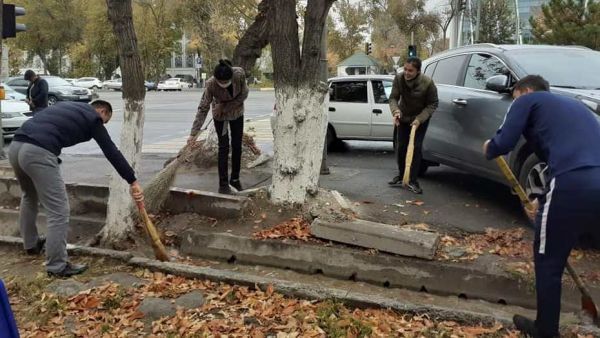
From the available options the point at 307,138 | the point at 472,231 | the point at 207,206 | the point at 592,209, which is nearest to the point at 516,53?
the point at 472,231

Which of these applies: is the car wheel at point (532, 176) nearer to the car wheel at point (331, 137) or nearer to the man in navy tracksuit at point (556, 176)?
the man in navy tracksuit at point (556, 176)

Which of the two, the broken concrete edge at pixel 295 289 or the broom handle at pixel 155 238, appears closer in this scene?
the broken concrete edge at pixel 295 289

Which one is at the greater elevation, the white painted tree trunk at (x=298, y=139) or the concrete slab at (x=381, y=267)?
the white painted tree trunk at (x=298, y=139)

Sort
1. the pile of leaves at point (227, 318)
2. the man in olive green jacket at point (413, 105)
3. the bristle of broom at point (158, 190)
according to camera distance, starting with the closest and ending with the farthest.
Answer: the pile of leaves at point (227, 318) < the bristle of broom at point (158, 190) < the man in olive green jacket at point (413, 105)

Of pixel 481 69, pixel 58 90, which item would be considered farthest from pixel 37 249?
pixel 58 90

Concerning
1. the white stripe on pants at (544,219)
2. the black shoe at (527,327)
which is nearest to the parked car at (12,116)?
the black shoe at (527,327)

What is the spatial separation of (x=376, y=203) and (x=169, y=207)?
7.95ft

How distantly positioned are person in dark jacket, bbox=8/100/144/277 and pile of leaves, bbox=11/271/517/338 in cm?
59

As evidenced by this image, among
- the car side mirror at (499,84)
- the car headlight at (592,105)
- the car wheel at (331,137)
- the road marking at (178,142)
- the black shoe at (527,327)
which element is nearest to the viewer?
the black shoe at (527,327)

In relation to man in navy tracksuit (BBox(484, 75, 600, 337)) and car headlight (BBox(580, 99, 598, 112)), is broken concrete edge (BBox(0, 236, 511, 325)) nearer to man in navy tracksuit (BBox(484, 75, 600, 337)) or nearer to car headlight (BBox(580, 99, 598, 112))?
man in navy tracksuit (BBox(484, 75, 600, 337))

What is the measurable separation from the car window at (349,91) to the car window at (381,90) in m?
0.19

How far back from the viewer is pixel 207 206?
21.7 ft

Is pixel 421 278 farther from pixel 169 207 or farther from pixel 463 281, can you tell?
pixel 169 207

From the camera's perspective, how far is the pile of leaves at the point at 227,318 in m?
3.93
